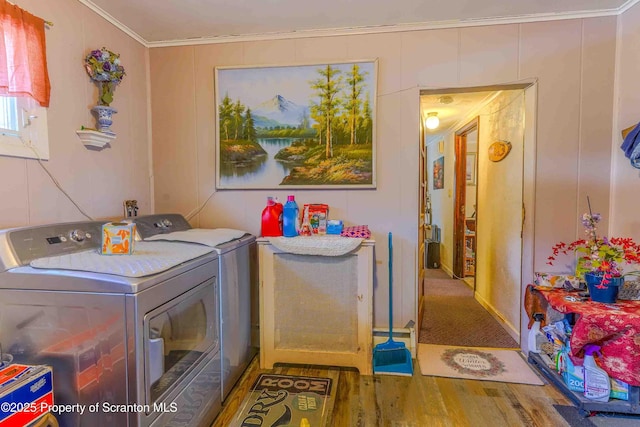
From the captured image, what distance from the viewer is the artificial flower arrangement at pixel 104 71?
6.05ft

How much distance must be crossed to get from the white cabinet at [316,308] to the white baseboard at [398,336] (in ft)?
0.84

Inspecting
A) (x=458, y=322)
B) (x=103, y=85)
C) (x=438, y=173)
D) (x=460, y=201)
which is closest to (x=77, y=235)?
(x=103, y=85)

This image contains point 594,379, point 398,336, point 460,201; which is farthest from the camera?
point 460,201

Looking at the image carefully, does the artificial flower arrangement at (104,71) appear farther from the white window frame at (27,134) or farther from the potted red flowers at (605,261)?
the potted red flowers at (605,261)

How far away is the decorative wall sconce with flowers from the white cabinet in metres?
1.13

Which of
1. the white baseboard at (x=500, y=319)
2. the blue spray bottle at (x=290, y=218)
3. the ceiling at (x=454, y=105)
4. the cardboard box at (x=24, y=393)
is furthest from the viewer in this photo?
the ceiling at (x=454, y=105)

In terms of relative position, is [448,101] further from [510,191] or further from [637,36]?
[637,36]

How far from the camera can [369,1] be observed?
189 centimetres

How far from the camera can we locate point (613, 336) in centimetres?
162

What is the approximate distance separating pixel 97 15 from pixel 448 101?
3.02 metres

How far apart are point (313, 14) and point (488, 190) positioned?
7.74 feet

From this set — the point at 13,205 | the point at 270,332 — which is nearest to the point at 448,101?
the point at 270,332

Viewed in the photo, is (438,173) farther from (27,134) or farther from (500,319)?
(27,134)

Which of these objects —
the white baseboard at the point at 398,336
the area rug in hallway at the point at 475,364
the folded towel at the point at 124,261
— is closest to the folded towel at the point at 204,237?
the folded towel at the point at 124,261
